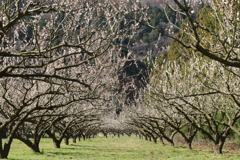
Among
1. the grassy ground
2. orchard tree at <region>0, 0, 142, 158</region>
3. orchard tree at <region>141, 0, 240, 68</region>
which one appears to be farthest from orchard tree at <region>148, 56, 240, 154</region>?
orchard tree at <region>0, 0, 142, 158</region>

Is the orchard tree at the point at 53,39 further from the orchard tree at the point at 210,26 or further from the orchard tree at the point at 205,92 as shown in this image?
the orchard tree at the point at 205,92

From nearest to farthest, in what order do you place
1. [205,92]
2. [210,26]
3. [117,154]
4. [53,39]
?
[210,26]
[53,39]
[205,92]
[117,154]

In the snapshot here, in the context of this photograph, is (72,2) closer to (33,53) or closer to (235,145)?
(33,53)

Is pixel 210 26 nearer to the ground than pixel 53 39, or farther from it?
farther from it

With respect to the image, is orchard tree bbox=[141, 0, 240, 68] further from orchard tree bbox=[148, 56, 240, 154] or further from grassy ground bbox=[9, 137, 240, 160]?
grassy ground bbox=[9, 137, 240, 160]

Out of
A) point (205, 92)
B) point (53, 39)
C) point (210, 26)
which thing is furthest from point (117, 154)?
point (210, 26)

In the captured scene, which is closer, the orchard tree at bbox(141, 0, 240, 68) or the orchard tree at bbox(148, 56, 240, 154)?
the orchard tree at bbox(141, 0, 240, 68)

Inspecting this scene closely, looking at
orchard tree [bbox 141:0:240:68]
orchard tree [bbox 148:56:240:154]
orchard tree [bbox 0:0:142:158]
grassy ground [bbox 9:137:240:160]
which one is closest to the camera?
orchard tree [bbox 141:0:240:68]

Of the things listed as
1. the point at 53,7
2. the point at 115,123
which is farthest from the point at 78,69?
the point at 115,123

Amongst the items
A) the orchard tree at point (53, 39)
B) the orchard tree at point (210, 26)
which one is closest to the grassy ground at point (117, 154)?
the orchard tree at point (53, 39)

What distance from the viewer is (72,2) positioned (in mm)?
8945

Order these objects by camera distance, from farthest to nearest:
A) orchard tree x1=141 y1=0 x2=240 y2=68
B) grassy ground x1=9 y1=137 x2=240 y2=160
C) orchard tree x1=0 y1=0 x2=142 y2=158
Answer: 1. grassy ground x1=9 y1=137 x2=240 y2=160
2. orchard tree x1=0 y1=0 x2=142 y2=158
3. orchard tree x1=141 y1=0 x2=240 y2=68

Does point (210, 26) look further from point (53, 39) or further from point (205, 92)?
point (205, 92)

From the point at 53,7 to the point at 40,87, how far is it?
32.3 ft
